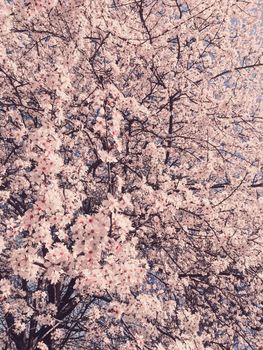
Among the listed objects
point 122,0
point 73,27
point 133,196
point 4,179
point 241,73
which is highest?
point 241,73

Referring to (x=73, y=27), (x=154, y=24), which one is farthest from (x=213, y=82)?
(x=73, y=27)

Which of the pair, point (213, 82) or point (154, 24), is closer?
point (154, 24)

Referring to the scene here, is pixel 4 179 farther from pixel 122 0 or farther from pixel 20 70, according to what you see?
pixel 122 0

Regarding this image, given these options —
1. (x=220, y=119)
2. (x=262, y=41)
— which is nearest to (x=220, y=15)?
(x=220, y=119)

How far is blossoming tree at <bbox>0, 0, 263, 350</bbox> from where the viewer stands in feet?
15.4

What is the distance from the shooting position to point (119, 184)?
17.9ft

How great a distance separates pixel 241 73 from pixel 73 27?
4.40m

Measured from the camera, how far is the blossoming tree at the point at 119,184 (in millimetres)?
4680

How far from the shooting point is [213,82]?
10469 millimetres

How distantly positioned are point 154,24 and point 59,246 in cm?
695

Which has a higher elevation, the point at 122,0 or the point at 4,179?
the point at 122,0

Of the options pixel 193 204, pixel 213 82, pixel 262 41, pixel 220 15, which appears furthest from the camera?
pixel 262 41

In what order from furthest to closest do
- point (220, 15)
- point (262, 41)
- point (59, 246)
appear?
1. point (262, 41)
2. point (220, 15)
3. point (59, 246)

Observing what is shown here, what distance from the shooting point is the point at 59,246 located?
430 centimetres
